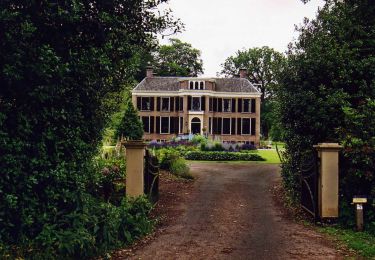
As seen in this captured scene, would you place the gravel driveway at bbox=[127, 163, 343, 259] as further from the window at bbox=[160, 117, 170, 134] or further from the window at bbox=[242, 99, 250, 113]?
the window at bbox=[242, 99, 250, 113]

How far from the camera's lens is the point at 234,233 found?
8.19 meters

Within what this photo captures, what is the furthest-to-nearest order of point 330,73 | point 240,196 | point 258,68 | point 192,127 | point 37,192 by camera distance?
point 258,68, point 192,127, point 240,196, point 330,73, point 37,192

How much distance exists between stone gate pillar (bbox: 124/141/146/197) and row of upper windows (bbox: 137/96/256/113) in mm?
37869

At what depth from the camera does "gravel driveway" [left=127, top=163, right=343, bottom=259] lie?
6.82 metres

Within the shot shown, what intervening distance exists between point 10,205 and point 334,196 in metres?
6.42

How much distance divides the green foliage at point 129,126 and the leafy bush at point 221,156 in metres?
6.76

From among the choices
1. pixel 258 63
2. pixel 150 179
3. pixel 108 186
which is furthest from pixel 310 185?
pixel 258 63

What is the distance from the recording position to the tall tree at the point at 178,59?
6812 cm

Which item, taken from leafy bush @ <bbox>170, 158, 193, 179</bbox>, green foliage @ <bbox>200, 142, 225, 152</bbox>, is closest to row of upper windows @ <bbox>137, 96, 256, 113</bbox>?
green foliage @ <bbox>200, 142, 225, 152</bbox>

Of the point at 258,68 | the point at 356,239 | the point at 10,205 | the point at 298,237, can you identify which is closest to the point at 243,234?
the point at 298,237

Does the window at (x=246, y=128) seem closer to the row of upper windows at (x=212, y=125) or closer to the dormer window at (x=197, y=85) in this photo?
the row of upper windows at (x=212, y=125)

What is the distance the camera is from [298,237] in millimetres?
7957

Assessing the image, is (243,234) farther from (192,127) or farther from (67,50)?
(192,127)

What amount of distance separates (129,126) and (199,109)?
1587 cm
